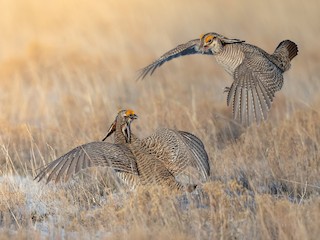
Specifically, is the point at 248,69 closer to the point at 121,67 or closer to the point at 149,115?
the point at 149,115

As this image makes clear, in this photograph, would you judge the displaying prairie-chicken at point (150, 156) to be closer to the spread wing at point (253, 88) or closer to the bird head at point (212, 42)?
the spread wing at point (253, 88)

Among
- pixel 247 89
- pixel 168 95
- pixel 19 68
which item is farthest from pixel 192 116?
pixel 19 68

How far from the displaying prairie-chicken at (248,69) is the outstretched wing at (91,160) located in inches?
35.2

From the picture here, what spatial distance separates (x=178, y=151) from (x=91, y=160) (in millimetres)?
797

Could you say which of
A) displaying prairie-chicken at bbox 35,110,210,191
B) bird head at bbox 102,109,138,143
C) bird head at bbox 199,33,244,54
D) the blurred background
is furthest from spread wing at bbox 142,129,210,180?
bird head at bbox 199,33,244,54

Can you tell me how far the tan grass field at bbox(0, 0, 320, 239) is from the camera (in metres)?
4.47

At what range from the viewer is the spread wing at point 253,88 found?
549cm

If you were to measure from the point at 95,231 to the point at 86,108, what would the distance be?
14.0 feet

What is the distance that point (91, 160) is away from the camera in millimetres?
4809

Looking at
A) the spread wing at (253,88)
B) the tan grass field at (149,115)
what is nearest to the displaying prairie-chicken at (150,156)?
the tan grass field at (149,115)

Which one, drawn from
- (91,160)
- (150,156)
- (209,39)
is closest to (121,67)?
(209,39)

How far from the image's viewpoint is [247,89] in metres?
5.64

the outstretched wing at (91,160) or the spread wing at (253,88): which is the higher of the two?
the spread wing at (253,88)

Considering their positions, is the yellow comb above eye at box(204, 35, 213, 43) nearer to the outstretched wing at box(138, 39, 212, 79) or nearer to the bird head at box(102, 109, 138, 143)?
the outstretched wing at box(138, 39, 212, 79)
